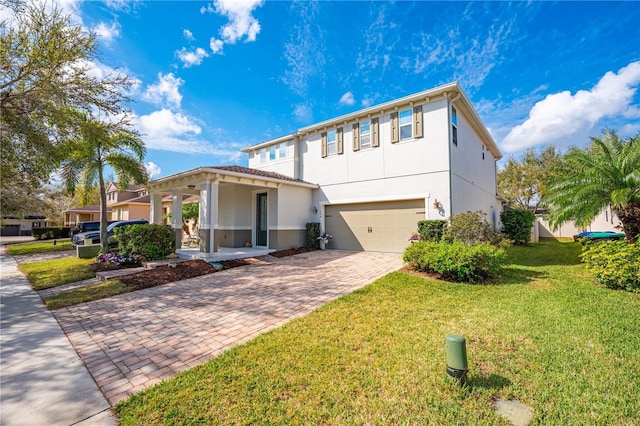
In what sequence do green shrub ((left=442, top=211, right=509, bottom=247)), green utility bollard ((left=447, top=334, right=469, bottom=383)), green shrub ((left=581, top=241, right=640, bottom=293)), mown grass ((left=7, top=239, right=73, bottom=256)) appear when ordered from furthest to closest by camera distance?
1. mown grass ((left=7, top=239, right=73, bottom=256))
2. green shrub ((left=442, top=211, right=509, bottom=247))
3. green shrub ((left=581, top=241, right=640, bottom=293))
4. green utility bollard ((left=447, top=334, right=469, bottom=383))

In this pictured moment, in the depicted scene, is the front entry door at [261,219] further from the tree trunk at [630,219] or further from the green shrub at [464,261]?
the tree trunk at [630,219]

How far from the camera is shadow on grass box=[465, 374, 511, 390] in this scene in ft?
9.04

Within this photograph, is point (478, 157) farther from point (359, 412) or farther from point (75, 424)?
point (75, 424)

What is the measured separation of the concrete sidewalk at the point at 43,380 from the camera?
8.11 feet

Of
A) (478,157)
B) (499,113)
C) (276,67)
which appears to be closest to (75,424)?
(276,67)

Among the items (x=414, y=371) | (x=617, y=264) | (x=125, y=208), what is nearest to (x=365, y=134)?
(x=617, y=264)

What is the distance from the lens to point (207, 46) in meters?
10.4

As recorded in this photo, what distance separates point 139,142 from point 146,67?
3.71 meters

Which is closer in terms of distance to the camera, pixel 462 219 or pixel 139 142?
pixel 462 219

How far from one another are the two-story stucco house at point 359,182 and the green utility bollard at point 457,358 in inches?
340

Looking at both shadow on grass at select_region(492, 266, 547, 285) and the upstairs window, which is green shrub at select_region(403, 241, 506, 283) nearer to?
shadow on grass at select_region(492, 266, 547, 285)

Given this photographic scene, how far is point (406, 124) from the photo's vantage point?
38.3ft

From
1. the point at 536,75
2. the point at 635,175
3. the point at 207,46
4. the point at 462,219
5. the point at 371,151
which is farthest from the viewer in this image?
the point at 371,151

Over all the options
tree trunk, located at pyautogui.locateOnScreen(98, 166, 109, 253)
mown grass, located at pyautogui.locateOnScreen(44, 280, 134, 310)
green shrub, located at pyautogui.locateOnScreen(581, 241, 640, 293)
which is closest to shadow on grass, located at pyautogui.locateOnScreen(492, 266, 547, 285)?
green shrub, located at pyautogui.locateOnScreen(581, 241, 640, 293)
